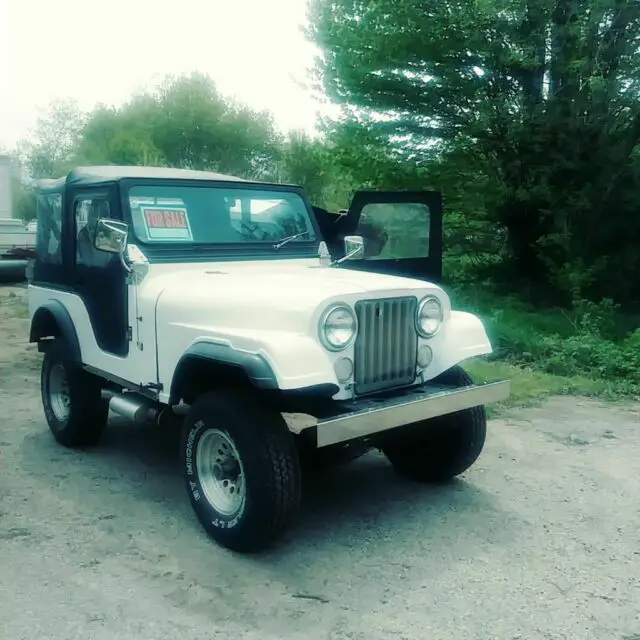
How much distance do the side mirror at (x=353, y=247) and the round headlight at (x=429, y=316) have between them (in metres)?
1.24

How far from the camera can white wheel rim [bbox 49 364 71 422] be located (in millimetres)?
5438

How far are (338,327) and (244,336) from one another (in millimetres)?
478

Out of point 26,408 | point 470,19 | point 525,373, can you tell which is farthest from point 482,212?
point 26,408

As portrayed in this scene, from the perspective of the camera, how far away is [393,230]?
6.25 metres

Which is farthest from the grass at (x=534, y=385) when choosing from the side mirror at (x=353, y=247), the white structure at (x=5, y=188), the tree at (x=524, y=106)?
the white structure at (x=5, y=188)

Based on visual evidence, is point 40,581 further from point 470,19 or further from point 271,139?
point 271,139

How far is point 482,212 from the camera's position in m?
11.4

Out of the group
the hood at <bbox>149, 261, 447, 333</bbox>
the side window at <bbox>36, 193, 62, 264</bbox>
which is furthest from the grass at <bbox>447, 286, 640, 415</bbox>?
the side window at <bbox>36, 193, 62, 264</bbox>

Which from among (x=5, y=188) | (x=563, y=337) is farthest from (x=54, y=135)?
(x=563, y=337)

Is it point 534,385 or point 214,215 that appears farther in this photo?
point 534,385

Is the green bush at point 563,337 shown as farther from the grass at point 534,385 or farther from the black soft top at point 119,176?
the black soft top at point 119,176

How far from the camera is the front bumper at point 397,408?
11.1ft

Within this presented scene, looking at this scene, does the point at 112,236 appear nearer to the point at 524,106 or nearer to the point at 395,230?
the point at 395,230

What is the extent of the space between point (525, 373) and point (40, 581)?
19.7 feet
